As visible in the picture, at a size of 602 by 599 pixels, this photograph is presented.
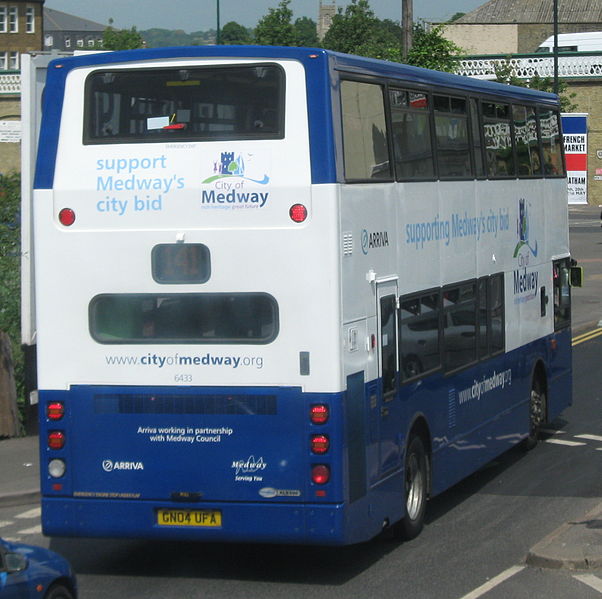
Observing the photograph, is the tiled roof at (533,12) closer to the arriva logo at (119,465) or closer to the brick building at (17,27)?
the brick building at (17,27)

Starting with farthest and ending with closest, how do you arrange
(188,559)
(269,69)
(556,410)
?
(556,410) < (188,559) < (269,69)

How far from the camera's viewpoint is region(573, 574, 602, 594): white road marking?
9.13 m

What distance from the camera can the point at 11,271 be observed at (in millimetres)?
17062

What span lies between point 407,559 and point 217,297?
2.68m

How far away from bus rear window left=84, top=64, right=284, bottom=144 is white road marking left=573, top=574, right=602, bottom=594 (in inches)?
151

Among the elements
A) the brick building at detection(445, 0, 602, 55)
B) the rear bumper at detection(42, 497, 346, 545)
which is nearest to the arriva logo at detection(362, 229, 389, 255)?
the rear bumper at detection(42, 497, 346, 545)

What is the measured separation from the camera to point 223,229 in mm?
9172

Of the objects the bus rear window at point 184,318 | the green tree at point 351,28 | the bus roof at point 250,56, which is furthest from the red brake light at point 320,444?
the green tree at point 351,28

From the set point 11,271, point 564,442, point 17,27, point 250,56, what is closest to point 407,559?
point 250,56

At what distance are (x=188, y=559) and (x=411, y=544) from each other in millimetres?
1841

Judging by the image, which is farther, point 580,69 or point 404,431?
point 580,69

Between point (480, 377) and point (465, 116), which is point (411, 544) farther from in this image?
point (465, 116)

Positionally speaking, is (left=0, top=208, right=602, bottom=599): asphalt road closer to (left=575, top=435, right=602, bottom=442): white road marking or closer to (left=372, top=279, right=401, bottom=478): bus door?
(left=372, top=279, right=401, bottom=478): bus door

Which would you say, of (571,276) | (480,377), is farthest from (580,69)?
(480,377)
